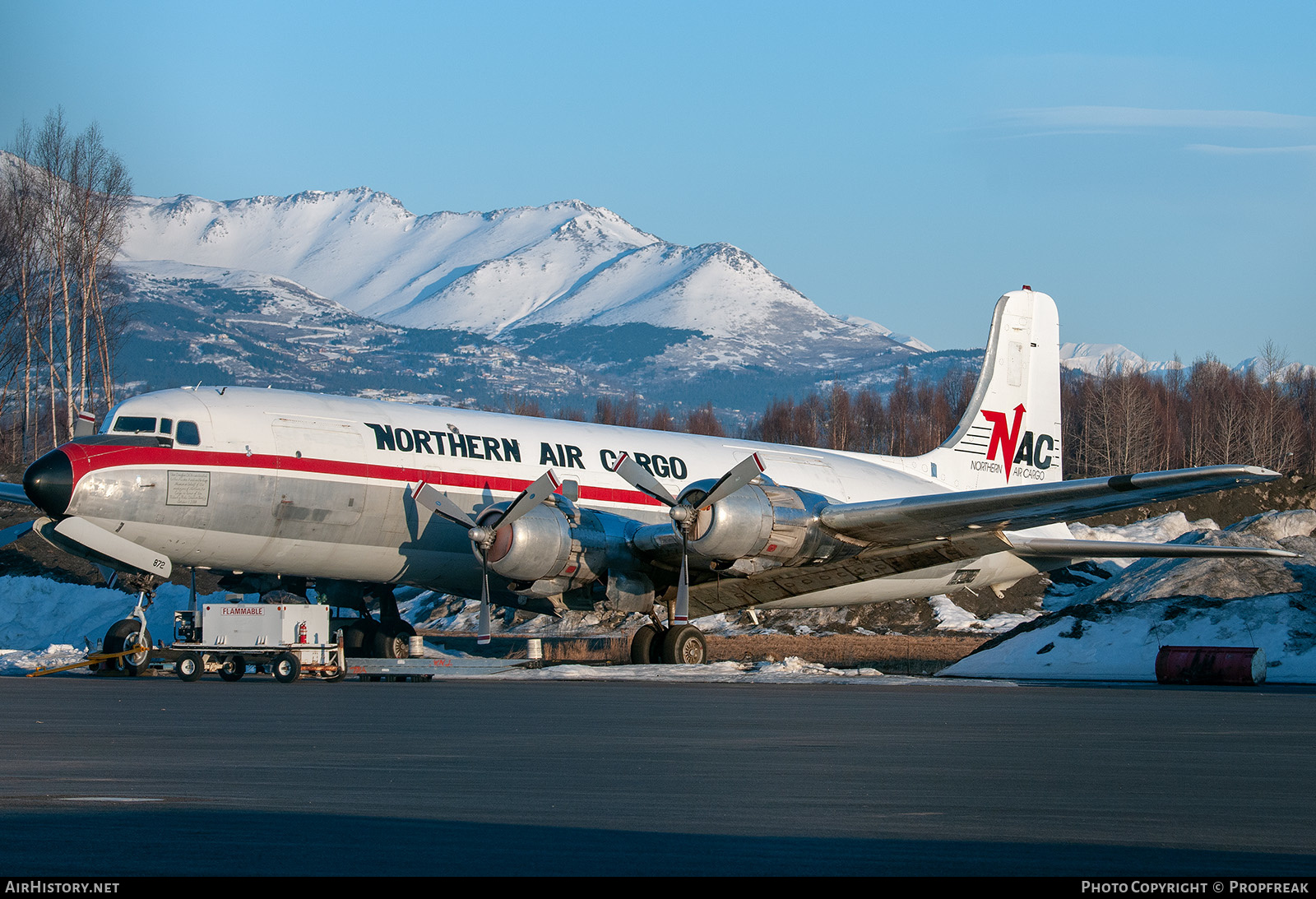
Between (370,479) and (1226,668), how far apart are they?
47.9 ft

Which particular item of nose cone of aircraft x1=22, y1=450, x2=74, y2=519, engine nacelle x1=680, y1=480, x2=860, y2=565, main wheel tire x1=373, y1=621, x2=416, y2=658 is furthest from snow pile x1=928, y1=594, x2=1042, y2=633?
nose cone of aircraft x1=22, y1=450, x2=74, y2=519

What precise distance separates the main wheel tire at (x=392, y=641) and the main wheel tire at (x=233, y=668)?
476 centimetres

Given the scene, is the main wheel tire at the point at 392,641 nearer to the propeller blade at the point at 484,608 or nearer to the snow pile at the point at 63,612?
the propeller blade at the point at 484,608

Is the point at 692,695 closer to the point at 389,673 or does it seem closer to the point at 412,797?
the point at 389,673

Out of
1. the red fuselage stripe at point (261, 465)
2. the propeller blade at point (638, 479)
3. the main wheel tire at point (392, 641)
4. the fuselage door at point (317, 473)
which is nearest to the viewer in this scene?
the red fuselage stripe at point (261, 465)

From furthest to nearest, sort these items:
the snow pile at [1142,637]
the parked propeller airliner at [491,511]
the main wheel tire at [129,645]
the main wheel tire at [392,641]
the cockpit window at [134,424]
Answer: the snow pile at [1142,637]
the main wheel tire at [392,641]
the main wheel tire at [129,645]
the cockpit window at [134,424]
the parked propeller airliner at [491,511]

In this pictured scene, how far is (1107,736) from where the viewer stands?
1217 cm

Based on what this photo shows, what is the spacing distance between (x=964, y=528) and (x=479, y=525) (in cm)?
850

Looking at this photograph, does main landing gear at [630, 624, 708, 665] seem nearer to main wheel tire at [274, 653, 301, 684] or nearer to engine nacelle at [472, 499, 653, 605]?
engine nacelle at [472, 499, 653, 605]

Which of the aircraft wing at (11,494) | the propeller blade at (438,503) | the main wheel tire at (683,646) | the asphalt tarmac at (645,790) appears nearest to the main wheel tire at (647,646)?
the main wheel tire at (683,646)

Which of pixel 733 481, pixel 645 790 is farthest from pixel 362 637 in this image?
pixel 645 790

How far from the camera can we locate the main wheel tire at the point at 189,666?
20375 millimetres

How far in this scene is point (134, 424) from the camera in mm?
20578

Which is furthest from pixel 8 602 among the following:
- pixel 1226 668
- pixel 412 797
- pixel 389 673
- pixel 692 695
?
pixel 412 797
